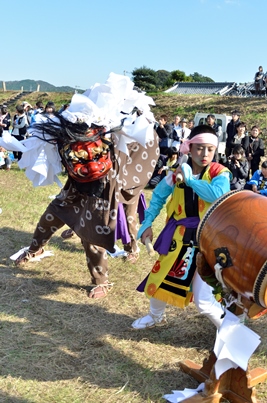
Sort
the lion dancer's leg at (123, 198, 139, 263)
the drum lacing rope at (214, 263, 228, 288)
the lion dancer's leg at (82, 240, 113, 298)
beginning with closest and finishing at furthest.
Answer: the drum lacing rope at (214, 263, 228, 288) < the lion dancer's leg at (82, 240, 113, 298) < the lion dancer's leg at (123, 198, 139, 263)

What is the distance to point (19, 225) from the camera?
5.09 metres

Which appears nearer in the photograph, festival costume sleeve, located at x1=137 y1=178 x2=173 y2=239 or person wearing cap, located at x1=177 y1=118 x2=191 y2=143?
festival costume sleeve, located at x1=137 y1=178 x2=173 y2=239

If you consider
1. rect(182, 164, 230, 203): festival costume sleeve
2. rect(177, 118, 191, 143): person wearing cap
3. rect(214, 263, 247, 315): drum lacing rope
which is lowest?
rect(214, 263, 247, 315): drum lacing rope

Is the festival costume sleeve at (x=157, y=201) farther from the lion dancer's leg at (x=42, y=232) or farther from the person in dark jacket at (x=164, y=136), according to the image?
the person in dark jacket at (x=164, y=136)

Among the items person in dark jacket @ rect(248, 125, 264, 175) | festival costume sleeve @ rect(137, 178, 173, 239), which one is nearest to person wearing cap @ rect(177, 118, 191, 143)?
person in dark jacket @ rect(248, 125, 264, 175)

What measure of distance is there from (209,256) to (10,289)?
2104 mm

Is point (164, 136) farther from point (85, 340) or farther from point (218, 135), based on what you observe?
point (85, 340)

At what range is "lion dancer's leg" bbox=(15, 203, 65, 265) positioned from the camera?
11.9 ft

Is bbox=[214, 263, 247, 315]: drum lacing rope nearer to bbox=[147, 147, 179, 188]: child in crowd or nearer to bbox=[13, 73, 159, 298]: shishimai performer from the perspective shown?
bbox=[13, 73, 159, 298]: shishimai performer

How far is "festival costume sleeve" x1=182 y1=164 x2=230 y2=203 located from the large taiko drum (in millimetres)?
341

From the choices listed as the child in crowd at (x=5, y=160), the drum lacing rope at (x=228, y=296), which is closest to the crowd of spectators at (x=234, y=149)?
the child in crowd at (x=5, y=160)

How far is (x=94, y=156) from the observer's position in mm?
3010

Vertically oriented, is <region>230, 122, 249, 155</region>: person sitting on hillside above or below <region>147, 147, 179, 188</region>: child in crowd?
above

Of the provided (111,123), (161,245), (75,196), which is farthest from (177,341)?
(111,123)
